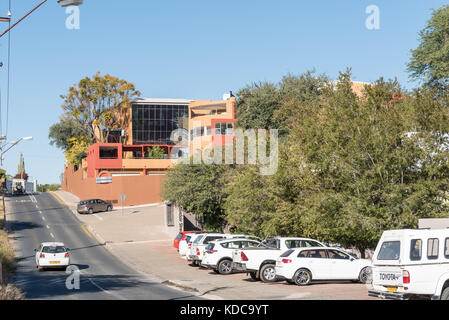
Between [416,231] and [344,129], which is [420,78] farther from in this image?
[416,231]

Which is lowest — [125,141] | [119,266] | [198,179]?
[119,266]

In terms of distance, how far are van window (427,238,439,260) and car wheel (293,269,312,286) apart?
24.3ft

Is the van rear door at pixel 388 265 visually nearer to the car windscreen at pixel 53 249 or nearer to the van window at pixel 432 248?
the van window at pixel 432 248

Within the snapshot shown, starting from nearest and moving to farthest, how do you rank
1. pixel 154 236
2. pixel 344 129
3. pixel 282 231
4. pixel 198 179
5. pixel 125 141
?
pixel 344 129 < pixel 282 231 < pixel 198 179 < pixel 154 236 < pixel 125 141

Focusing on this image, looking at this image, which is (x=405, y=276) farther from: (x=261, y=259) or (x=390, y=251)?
(x=261, y=259)

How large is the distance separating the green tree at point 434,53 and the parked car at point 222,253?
2897 centimetres

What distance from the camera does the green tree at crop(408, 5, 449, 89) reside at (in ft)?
163

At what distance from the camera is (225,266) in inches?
1072

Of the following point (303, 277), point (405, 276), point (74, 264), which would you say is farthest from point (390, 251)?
point (74, 264)

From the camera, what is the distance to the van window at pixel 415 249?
1440cm

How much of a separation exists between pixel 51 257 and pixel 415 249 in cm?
2162
